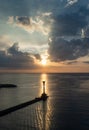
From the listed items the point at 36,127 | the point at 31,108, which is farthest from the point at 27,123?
the point at 31,108

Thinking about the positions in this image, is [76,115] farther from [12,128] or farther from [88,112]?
[12,128]

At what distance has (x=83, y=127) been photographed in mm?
45781

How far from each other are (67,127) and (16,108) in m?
20.2

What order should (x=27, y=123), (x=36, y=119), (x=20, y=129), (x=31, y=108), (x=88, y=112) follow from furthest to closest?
(x=31, y=108) → (x=88, y=112) → (x=36, y=119) → (x=27, y=123) → (x=20, y=129)

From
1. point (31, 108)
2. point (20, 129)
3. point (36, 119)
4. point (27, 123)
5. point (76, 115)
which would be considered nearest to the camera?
point (20, 129)

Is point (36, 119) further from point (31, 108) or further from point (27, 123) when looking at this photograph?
point (31, 108)

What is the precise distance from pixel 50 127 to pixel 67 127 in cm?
303

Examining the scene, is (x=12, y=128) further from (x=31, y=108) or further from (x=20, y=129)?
(x=31, y=108)

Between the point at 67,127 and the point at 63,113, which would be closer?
the point at 67,127

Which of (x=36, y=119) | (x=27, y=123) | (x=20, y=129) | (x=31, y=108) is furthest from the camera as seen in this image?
(x=31, y=108)

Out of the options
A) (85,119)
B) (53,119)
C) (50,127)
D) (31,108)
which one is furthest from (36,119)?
(31,108)

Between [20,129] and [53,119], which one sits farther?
[53,119]

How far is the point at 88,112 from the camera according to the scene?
198ft

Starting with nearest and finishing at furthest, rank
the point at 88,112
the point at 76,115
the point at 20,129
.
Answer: the point at 20,129
the point at 76,115
the point at 88,112
